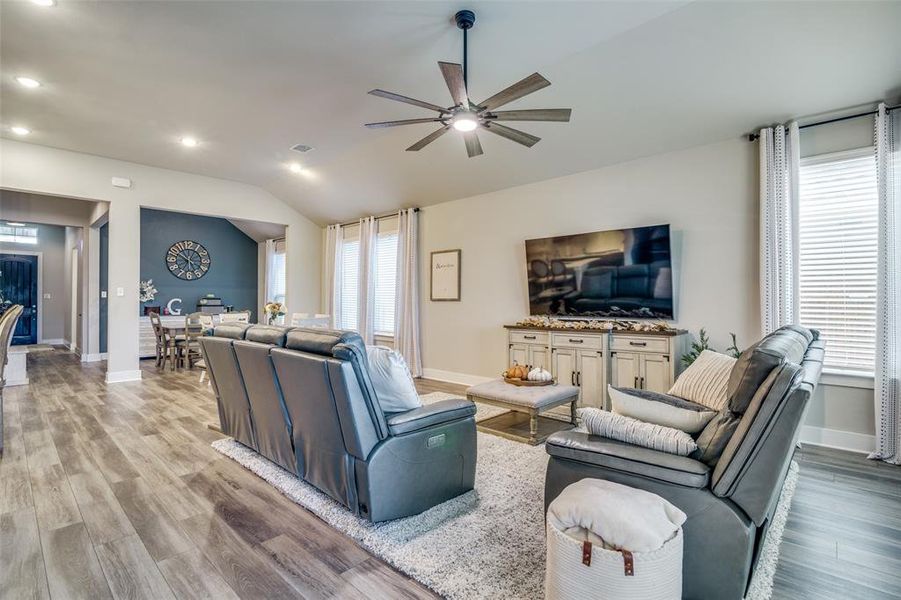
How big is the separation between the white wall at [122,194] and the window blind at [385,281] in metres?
2.47

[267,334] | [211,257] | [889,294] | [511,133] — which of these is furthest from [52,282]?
[889,294]

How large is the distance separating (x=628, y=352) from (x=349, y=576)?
337 cm

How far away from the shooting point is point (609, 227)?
192 inches

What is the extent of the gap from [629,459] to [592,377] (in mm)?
2863

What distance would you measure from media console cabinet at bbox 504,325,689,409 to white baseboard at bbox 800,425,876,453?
1117 millimetres

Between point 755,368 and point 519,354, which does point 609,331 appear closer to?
point 519,354

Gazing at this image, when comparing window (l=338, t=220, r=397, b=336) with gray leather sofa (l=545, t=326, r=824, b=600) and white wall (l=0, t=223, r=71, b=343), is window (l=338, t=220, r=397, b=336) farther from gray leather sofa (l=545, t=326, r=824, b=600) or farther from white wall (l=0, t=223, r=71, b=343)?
white wall (l=0, t=223, r=71, b=343)

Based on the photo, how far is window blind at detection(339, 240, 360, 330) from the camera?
828 cm

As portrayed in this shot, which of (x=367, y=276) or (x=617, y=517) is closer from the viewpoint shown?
(x=617, y=517)

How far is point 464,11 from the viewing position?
9.61 ft

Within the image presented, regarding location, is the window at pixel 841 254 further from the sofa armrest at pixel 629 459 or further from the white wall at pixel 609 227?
the sofa armrest at pixel 629 459

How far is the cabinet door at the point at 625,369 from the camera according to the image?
13.9 ft

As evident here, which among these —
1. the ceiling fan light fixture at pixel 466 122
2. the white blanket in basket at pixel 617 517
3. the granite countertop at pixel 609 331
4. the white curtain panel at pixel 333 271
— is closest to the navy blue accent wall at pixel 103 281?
the white curtain panel at pixel 333 271

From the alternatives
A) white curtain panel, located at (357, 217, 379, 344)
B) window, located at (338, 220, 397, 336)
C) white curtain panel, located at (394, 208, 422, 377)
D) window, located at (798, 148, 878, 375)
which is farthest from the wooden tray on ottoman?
white curtain panel, located at (357, 217, 379, 344)
